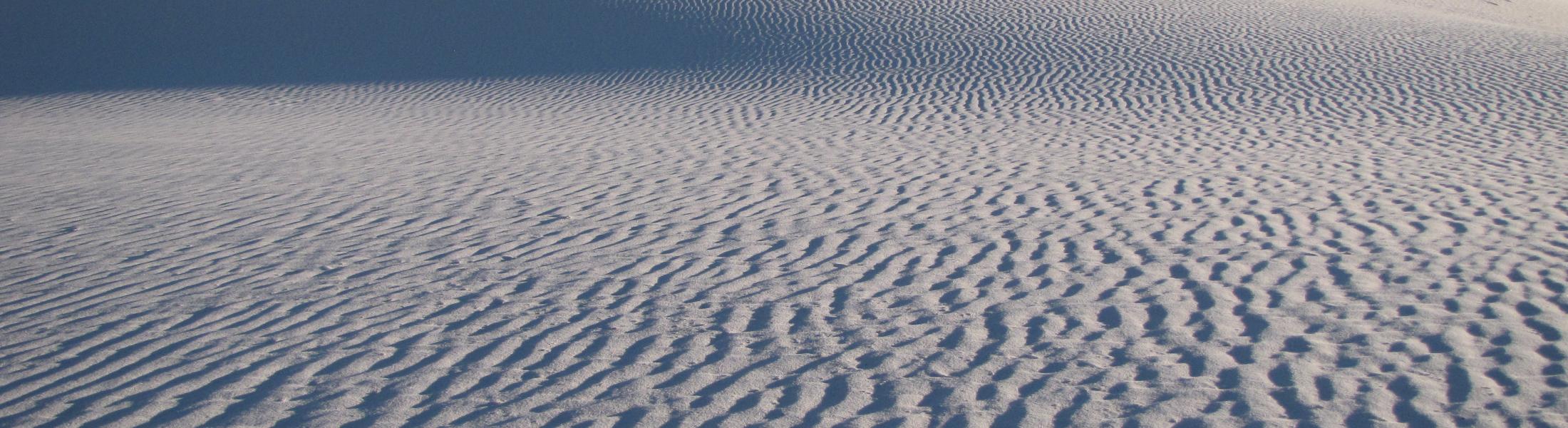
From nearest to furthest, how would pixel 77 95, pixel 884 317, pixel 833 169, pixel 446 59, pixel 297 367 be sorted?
pixel 297 367, pixel 884 317, pixel 833 169, pixel 77 95, pixel 446 59

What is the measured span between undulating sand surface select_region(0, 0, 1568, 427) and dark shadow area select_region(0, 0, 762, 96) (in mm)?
5324

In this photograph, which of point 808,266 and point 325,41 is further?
point 325,41

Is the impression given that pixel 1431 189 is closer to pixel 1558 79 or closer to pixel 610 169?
pixel 610 169

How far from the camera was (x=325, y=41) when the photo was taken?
65.1ft

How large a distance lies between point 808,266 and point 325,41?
17.0m

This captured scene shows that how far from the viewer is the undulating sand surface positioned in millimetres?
3654

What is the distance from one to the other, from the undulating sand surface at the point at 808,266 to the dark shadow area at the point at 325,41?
5.32 metres

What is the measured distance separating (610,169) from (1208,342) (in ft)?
17.5

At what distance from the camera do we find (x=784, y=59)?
17.0 meters

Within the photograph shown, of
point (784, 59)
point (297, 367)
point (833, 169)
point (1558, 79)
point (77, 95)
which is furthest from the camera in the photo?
point (784, 59)

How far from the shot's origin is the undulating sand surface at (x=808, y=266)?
3.65m

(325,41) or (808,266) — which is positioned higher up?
(808,266)

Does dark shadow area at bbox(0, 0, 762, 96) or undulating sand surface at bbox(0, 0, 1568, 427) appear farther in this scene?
dark shadow area at bbox(0, 0, 762, 96)

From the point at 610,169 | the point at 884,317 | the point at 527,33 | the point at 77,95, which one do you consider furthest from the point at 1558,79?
the point at 77,95
